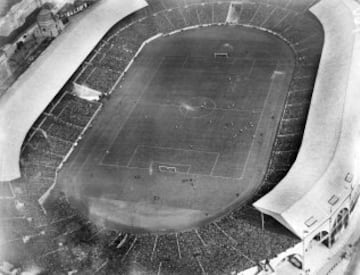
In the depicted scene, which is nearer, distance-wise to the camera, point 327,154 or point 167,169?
point 327,154

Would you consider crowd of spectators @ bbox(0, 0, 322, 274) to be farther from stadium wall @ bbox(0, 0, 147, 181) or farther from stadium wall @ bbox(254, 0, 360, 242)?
stadium wall @ bbox(254, 0, 360, 242)

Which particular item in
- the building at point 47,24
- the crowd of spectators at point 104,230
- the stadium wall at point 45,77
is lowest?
the crowd of spectators at point 104,230

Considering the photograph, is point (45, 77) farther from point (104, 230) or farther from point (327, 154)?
point (327, 154)

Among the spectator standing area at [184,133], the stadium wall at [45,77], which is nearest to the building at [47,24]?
the stadium wall at [45,77]

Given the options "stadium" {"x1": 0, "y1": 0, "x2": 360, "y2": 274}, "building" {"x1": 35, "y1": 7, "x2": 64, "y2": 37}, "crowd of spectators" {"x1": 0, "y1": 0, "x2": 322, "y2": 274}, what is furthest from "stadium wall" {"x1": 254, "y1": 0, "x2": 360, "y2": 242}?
"building" {"x1": 35, "y1": 7, "x2": 64, "y2": 37}

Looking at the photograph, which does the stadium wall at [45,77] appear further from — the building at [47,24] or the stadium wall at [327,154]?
the stadium wall at [327,154]

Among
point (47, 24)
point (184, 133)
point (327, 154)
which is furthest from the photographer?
point (47, 24)

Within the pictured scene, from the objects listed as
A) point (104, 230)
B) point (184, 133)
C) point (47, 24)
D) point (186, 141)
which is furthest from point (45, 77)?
point (104, 230)
